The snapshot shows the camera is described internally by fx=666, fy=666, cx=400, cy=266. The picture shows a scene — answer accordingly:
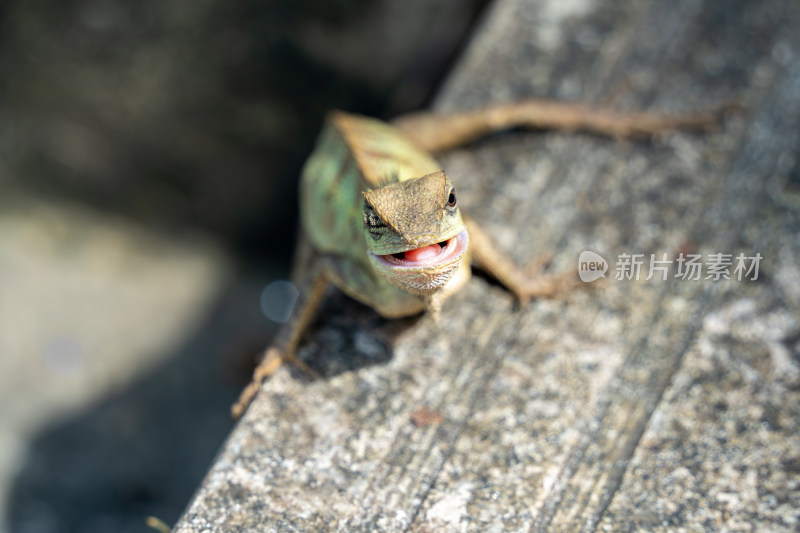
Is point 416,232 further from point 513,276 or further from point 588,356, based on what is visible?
point 588,356

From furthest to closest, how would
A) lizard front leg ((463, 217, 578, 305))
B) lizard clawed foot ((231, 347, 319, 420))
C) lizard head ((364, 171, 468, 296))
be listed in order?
lizard front leg ((463, 217, 578, 305)), lizard clawed foot ((231, 347, 319, 420)), lizard head ((364, 171, 468, 296))

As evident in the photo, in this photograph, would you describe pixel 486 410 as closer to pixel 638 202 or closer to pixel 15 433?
pixel 638 202

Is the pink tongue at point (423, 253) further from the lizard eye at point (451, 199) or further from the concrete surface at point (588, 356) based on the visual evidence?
the concrete surface at point (588, 356)

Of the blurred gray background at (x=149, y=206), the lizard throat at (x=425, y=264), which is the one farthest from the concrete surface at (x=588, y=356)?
the blurred gray background at (x=149, y=206)

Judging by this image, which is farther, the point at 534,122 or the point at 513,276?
the point at 534,122

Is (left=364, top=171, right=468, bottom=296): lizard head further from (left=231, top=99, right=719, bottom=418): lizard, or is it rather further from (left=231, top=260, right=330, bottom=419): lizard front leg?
(left=231, top=260, right=330, bottom=419): lizard front leg

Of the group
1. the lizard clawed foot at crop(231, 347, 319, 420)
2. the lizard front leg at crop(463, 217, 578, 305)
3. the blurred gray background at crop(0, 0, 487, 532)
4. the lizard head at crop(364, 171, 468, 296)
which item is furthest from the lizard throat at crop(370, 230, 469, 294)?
the blurred gray background at crop(0, 0, 487, 532)

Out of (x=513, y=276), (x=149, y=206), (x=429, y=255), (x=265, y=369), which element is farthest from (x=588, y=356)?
(x=149, y=206)
